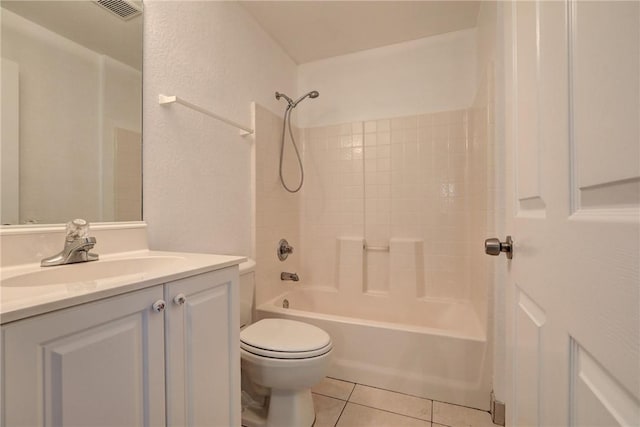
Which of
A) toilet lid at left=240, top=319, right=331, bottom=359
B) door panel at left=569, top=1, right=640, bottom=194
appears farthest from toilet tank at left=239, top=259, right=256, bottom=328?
door panel at left=569, top=1, right=640, bottom=194

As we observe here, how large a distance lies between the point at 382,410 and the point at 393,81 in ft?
7.15

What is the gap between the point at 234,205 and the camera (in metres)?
1.71

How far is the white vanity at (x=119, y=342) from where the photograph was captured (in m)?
0.47

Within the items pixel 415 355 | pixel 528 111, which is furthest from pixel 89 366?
pixel 415 355

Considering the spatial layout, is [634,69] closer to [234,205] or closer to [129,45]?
[129,45]

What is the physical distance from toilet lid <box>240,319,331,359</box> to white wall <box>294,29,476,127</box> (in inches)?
Answer: 65.9

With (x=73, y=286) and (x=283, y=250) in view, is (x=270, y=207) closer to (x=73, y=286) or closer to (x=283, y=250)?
(x=283, y=250)

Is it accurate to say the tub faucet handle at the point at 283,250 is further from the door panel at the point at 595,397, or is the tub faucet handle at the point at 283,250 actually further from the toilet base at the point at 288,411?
the door panel at the point at 595,397

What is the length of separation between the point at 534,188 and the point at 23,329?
0.96m

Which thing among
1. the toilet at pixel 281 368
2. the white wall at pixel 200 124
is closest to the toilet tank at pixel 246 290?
the toilet at pixel 281 368

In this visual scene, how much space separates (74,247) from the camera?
0.86 m

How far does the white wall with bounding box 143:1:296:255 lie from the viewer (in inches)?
48.3

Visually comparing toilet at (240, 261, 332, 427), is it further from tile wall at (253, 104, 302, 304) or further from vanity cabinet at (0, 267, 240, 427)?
tile wall at (253, 104, 302, 304)

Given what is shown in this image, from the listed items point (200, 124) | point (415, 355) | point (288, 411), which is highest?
point (200, 124)
